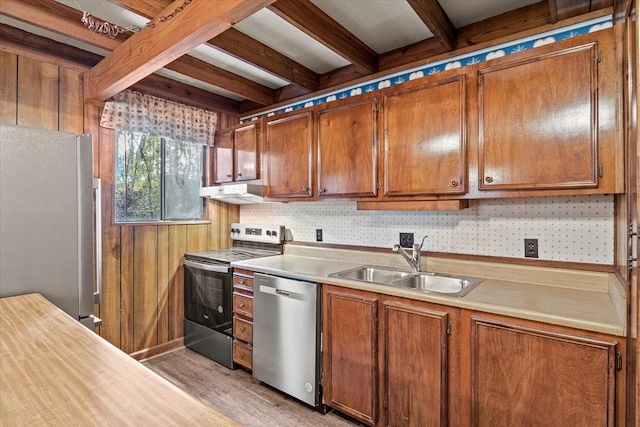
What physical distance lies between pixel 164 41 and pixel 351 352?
216 cm

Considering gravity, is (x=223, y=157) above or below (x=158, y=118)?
below

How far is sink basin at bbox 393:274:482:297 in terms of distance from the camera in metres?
2.06

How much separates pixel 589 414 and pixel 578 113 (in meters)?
1.32

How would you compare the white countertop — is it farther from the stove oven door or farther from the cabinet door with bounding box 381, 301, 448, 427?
the stove oven door

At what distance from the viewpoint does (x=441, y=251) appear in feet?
7.52

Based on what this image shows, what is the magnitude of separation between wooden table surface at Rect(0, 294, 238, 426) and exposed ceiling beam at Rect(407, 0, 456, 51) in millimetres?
2026

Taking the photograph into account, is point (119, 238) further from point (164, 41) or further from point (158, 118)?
point (164, 41)

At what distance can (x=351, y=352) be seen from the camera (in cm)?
200

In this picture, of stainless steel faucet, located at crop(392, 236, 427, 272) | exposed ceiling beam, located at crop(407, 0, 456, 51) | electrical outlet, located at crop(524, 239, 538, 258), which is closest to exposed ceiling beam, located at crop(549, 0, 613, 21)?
exposed ceiling beam, located at crop(407, 0, 456, 51)

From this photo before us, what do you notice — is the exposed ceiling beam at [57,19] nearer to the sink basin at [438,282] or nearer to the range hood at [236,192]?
the range hood at [236,192]

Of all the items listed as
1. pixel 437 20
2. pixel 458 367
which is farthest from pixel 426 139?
pixel 458 367

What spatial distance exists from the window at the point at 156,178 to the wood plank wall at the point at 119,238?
13cm

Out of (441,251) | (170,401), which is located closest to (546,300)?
(441,251)

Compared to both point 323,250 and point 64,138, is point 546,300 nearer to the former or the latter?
point 323,250
